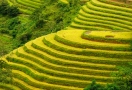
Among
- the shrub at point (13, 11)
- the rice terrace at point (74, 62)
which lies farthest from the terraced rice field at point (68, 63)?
the shrub at point (13, 11)

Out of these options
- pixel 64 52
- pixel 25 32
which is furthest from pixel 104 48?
pixel 25 32

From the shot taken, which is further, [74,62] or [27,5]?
[27,5]

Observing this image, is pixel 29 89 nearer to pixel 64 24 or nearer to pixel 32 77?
pixel 32 77

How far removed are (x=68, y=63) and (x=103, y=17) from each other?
12.3m

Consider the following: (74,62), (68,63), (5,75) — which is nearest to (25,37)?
(5,75)

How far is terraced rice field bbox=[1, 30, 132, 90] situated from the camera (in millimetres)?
24766

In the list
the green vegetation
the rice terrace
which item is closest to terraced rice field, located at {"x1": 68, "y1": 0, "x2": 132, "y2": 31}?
the rice terrace

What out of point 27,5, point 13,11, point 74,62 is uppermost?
point 74,62

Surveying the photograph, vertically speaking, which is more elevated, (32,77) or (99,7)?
(99,7)

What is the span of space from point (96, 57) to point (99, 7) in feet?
44.8

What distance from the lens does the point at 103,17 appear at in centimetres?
3700

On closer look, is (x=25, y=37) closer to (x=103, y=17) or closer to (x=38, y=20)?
(x=38, y=20)

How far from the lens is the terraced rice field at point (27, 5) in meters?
54.8

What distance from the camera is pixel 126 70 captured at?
22.2 meters
